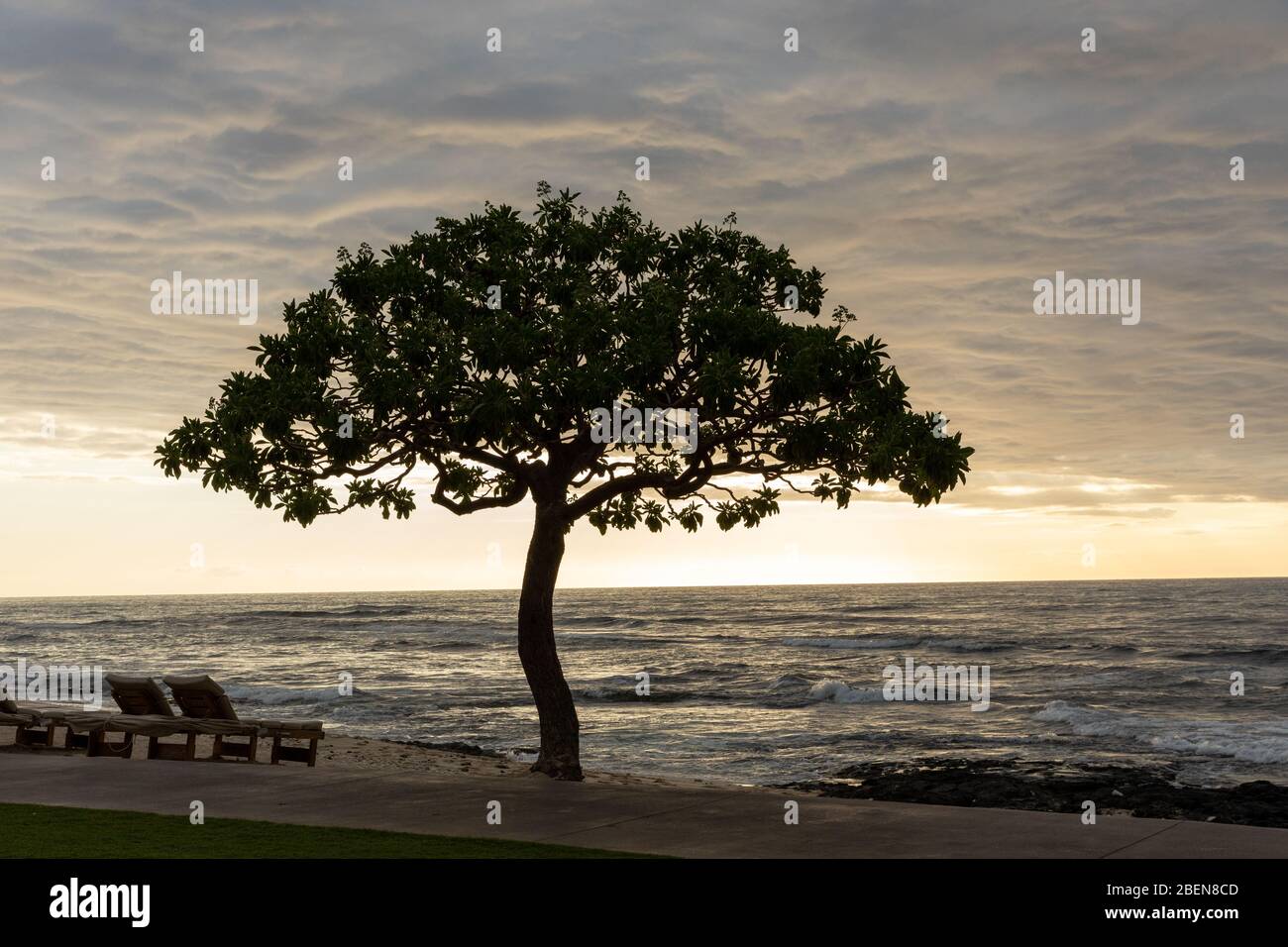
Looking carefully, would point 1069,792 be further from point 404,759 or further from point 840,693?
point 840,693

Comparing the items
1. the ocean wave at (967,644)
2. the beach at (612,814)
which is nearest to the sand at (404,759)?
the beach at (612,814)

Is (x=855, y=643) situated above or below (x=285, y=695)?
below

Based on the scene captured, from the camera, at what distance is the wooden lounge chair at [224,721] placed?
1648cm

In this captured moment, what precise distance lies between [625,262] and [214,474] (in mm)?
5905

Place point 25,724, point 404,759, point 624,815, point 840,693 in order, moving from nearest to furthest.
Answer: point 624,815 < point 25,724 < point 404,759 < point 840,693

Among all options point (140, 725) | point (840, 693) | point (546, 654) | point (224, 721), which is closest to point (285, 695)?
point (840, 693)

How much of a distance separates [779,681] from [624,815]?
33552mm

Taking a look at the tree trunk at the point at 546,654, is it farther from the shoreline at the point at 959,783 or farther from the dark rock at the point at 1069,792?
the dark rock at the point at 1069,792

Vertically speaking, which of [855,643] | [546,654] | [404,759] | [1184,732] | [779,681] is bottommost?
[855,643]

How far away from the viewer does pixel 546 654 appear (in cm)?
1602

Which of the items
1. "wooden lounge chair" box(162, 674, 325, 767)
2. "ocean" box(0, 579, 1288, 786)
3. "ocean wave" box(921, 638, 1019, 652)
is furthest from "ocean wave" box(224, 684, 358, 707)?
"ocean wave" box(921, 638, 1019, 652)

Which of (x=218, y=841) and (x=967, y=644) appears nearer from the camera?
(x=218, y=841)

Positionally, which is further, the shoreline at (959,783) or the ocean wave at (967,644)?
the ocean wave at (967,644)

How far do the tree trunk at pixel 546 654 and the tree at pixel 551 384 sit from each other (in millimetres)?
29
